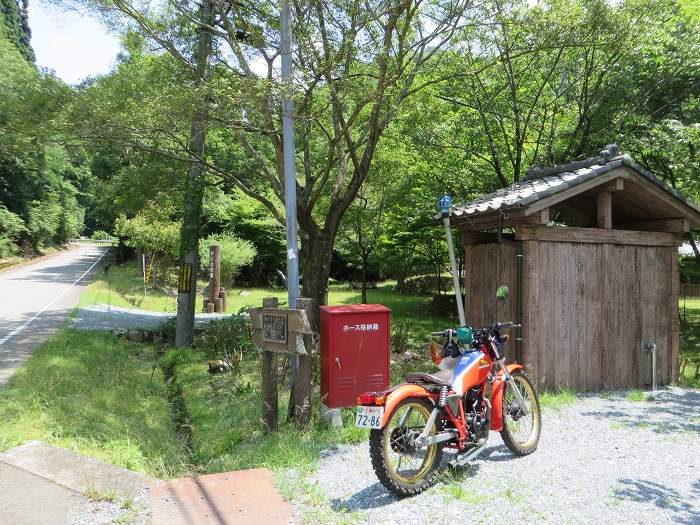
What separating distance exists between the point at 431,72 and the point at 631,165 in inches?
192

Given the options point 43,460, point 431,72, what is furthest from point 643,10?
point 43,460

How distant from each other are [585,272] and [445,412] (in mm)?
3998

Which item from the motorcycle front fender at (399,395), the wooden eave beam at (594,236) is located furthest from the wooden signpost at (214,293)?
the motorcycle front fender at (399,395)

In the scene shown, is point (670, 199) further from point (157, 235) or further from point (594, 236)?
point (157, 235)

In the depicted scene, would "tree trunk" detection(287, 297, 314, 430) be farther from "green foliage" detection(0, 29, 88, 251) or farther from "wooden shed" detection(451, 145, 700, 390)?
"green foliage" detection(0, 29, 88, 251)

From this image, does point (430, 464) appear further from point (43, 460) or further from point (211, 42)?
point (211, 42)

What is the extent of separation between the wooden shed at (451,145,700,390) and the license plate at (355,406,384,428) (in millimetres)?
3608

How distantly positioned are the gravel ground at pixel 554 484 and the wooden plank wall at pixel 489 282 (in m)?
1.86

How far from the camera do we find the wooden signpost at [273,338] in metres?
5.03

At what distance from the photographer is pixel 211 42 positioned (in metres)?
10.6

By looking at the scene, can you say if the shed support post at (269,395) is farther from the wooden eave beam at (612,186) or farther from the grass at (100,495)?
the wooden eave beam at (612,186)

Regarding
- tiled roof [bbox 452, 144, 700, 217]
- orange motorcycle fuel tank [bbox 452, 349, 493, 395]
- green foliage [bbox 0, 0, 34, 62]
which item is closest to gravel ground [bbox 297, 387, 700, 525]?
orange motorcycle fuel tank [bbox 452, 349, 493, 395]

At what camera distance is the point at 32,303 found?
55.5 ft

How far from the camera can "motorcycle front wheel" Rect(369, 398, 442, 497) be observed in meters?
3.64
